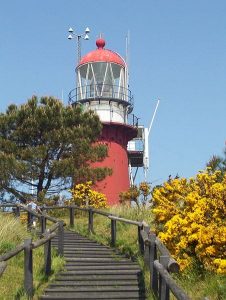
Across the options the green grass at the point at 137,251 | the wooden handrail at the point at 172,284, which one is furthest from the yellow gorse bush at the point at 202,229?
the wooden handrail at the point at 172,284

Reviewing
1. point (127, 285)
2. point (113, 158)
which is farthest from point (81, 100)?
point (127, 285)

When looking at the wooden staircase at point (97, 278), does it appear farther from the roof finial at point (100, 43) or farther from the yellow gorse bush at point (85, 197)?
the roof finial at point (100, 43)

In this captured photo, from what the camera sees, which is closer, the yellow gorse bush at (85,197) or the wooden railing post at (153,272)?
the wooden railing post at (153,272)

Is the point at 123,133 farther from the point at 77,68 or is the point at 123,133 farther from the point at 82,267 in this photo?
the point at 82,267

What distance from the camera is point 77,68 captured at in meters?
30.0

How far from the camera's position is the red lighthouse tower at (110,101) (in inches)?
1114

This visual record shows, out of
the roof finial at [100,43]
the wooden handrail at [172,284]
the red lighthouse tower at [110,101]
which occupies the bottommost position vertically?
the wooden handrail at [172,284]

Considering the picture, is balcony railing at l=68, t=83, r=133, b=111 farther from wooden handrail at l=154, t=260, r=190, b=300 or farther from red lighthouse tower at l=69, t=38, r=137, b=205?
wooden handrail at l=154, t=260, r=190, b=300

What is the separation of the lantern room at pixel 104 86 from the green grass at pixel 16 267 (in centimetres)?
1670

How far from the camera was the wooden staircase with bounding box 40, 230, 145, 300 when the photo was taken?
8.02 meters

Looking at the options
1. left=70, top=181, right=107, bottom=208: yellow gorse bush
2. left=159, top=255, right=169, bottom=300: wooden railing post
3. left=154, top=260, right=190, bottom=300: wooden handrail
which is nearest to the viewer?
left=154, top=260, right=190, bottom=300: wooden handrail

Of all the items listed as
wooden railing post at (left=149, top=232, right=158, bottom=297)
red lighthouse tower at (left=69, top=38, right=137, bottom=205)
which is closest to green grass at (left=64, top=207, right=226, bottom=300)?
wooden railing post at (left=149, top=232, right=158, bottom=297)

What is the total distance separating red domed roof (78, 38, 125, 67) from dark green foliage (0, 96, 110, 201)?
5058 millimetres

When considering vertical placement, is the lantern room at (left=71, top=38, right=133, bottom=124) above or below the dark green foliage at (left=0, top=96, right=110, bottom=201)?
above
